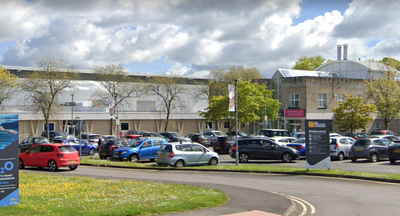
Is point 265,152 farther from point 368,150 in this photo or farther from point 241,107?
point 241,107

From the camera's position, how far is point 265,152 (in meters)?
27.9

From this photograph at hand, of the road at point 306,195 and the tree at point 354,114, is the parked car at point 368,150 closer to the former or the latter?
the road at point 306,195

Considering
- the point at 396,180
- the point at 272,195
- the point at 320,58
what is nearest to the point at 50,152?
the point at 272,195

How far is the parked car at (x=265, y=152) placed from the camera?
2784cm

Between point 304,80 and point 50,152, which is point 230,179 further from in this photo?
point 304,80

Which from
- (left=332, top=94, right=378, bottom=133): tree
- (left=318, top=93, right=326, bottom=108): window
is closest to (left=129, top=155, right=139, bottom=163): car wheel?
(left=332, top=94, right=378, bottom=133): tree

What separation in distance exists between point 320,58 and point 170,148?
83.8 meters

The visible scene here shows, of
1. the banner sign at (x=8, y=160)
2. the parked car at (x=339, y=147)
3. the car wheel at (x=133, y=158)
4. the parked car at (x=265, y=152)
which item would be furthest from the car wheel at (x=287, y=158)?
the banner sign at (x=8, y=160)

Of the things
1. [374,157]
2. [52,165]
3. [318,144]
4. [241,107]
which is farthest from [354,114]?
[52,165]

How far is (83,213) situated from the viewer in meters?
9.73

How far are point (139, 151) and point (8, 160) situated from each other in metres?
18.3

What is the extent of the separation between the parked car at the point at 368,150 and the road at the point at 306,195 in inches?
394

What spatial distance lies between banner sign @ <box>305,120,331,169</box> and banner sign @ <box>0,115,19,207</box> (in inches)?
564

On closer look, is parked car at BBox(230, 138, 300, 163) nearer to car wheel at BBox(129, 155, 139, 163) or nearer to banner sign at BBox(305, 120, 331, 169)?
banner sign at BBox(305, 120, 331, 169)
